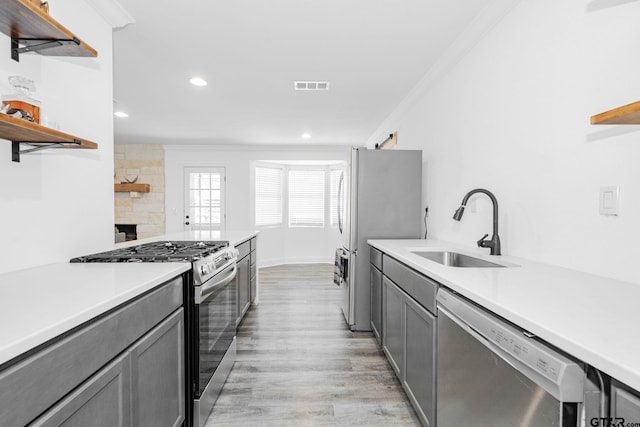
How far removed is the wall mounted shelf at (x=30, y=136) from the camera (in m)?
1.16

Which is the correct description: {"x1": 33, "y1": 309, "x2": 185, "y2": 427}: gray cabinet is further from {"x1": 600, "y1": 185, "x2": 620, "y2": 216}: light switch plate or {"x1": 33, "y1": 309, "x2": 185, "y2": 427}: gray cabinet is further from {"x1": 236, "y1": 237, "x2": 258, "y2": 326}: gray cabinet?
{"x1": 600, "y1": 185, "x2": 620, "y2": 216}: light switch plate

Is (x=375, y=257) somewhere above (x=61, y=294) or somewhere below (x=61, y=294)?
below

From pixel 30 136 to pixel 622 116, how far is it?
2.09 m

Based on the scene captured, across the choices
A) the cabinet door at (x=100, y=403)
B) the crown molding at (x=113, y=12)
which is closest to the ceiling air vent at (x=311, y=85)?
the crown molding at (x=113, y=12)

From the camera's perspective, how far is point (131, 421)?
113 cm

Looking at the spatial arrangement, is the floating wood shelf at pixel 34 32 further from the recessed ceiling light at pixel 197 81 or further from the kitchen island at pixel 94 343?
the recessed ceiling light at pixel 197 81

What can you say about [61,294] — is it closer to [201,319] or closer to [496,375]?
[201,319]

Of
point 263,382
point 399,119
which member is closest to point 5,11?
point 263,382

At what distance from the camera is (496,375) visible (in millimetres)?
1014

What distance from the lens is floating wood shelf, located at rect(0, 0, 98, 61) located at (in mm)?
1188

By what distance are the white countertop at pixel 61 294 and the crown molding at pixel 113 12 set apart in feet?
5.03

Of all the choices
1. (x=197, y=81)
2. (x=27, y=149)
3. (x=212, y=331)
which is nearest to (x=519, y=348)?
(x=212, y=331)

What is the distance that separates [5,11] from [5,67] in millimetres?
274

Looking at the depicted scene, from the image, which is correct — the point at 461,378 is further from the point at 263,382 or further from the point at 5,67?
the point at 5,67
